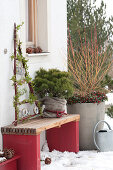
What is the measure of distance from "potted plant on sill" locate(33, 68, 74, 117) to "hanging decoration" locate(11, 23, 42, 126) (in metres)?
0.18

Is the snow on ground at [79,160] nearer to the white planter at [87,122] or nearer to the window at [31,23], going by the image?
the white planter at [87,122]

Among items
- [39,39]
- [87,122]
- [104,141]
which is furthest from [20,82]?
[104,141]

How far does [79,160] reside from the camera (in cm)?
463

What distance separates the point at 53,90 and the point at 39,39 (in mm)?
941

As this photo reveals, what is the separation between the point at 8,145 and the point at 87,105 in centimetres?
168

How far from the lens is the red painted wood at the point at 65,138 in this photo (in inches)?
196

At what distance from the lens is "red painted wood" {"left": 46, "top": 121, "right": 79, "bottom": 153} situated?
16.3 feet

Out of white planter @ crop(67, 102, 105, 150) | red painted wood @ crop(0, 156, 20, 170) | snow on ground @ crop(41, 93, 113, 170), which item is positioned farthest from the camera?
white planter @ crop(67, 102, 105, 150)

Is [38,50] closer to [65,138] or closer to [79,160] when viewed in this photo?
[65,138]

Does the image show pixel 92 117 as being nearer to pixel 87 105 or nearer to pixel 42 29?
pixel 87 105

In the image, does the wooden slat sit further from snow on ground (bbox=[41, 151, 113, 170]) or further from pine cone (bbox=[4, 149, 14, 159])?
snow on ground (bbox=[41, 151, 113, 170])

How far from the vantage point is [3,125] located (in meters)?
4.08

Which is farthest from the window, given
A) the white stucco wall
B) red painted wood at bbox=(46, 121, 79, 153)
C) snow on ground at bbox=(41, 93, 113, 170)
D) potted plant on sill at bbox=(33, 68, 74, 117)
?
snow on ground at bbox=(41, 93, 113, 170)

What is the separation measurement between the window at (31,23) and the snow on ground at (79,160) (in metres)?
1.52
